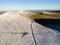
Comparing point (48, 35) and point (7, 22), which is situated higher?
point (7, 22)

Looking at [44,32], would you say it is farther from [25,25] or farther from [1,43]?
[1,43]

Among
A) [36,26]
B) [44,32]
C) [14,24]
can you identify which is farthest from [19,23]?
[44,32]

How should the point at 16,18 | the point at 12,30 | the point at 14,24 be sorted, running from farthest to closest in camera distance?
the point at 16,18, the point at 14,24, the point at 12,30

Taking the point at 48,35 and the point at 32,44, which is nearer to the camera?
the point at 32,44

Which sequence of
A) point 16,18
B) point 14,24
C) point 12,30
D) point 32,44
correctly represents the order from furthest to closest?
point 16,18 < point 14,24 < point 12,30 < point 32,44

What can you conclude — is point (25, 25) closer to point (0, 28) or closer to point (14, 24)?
point (14, 24)

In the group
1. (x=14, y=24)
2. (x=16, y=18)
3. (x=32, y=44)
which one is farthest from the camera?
(x=16, y=18)

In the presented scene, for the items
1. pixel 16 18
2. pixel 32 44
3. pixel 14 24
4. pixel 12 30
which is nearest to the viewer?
pixel 32 44

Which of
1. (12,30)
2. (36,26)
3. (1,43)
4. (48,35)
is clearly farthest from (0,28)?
(48,35)

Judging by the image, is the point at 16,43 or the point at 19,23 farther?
the point at 19,23
